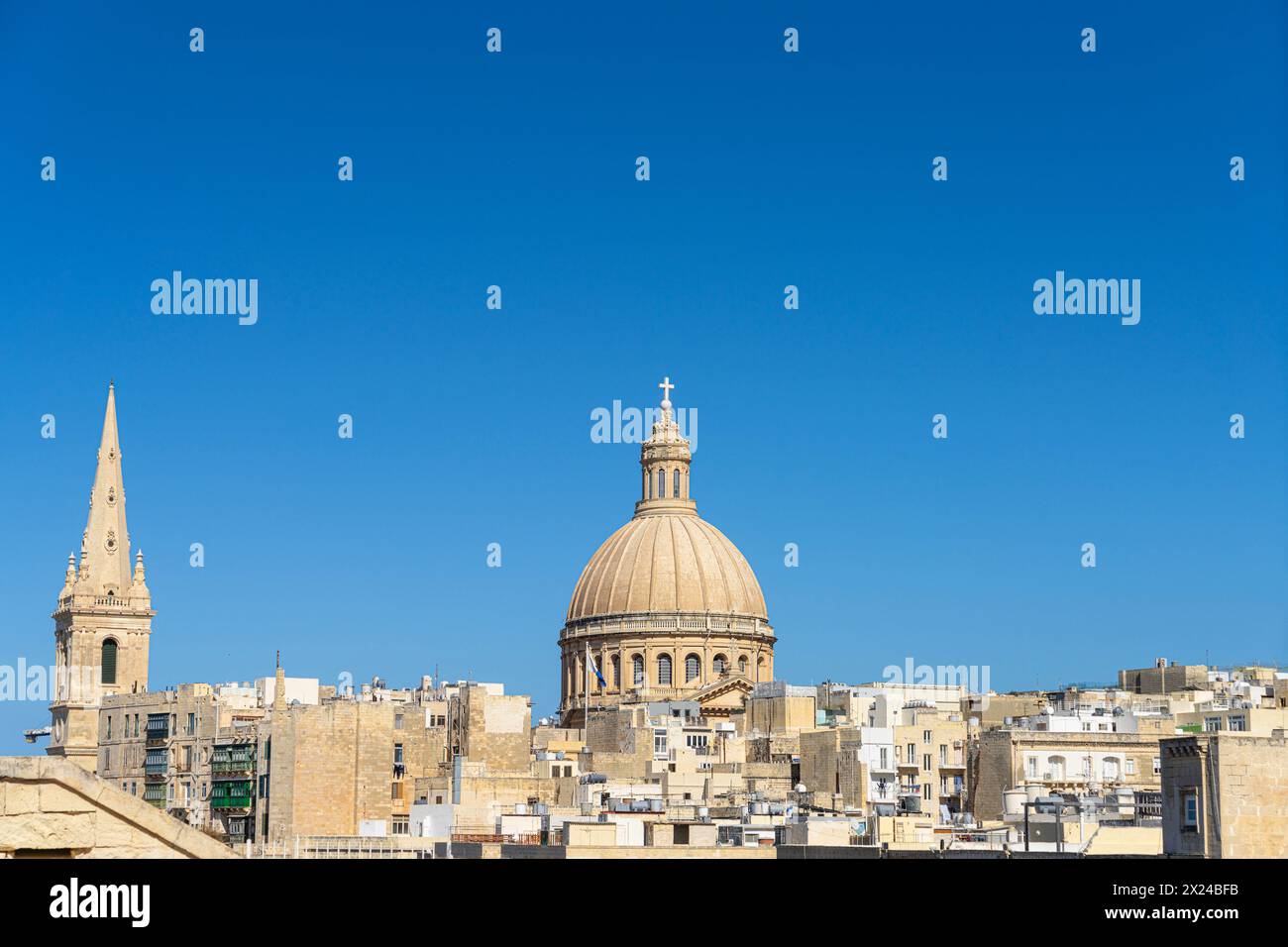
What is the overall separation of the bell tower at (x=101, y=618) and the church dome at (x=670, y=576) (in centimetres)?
2131

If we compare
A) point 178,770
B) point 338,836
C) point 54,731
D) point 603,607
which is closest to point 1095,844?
point 338,836

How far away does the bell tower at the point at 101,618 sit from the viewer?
3915 inches

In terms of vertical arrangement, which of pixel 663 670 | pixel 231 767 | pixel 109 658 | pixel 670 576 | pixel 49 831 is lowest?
pixel 49 831

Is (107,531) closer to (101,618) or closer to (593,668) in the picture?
(101,618)

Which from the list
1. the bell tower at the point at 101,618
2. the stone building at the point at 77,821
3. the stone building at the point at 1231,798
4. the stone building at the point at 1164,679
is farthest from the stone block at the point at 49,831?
the bell tower at the point at 101,618

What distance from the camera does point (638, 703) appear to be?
284 ft

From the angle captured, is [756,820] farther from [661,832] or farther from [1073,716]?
→ [1073,716]

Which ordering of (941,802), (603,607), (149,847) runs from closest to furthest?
1. (149,847)
2. (941,802)
3. (603,607)

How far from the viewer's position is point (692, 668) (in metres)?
95.9

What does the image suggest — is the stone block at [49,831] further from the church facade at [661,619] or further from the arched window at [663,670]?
the arched window at [663,670]

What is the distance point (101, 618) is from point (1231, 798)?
3057 inches

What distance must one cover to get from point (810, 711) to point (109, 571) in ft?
139

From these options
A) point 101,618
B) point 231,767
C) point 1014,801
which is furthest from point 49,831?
point 101,618

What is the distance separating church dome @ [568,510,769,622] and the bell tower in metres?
21.3
